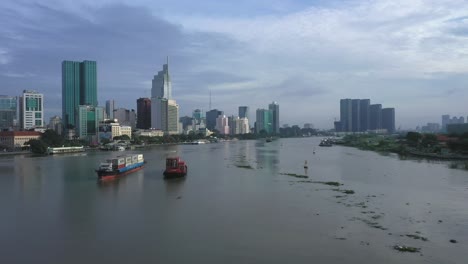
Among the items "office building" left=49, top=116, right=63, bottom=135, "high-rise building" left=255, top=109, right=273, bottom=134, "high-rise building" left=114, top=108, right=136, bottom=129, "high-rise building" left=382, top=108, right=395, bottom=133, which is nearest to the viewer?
"office building" left=49, top=116, right=63, bottom=135

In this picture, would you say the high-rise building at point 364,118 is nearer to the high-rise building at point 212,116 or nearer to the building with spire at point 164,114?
the high-rise building at point 212,116

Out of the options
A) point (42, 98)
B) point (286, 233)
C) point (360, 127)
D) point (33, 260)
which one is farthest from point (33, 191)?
point (360, 127)

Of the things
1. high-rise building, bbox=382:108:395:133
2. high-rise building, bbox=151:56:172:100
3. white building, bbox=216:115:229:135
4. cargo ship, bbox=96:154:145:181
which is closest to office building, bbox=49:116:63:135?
high-rise building, bbox=151:56:172:100

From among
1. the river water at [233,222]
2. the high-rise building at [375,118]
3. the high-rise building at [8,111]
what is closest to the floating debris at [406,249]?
the river water at [233,222]

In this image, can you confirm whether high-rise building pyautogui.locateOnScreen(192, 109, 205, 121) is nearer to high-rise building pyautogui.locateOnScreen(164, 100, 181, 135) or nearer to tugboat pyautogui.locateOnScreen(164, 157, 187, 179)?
high-rise building pyautogui.locateOnScreen(164, 100, 181, 135)

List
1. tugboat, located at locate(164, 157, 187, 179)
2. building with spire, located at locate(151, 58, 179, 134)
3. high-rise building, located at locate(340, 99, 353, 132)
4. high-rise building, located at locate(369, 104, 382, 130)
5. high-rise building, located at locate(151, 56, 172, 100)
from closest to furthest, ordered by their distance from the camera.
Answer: tugboat, located at locate(164, 157, 187, 179) < building with spire, located at locate(151, 58, 179, 134) < high-rise building, located at locate(151, 56, 172, 100) < high-rise building, located at locate(369, 104, 382, 130) < high-rise building, located at locate(340, 99, 353, 132)

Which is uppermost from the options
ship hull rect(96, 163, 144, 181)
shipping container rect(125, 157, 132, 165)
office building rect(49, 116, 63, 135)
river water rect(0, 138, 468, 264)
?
office building rect(49, 116, 63, 135)

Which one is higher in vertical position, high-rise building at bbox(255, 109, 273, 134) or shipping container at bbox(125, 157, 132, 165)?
high-rise building at bbox(255, 109, 273, 134)
